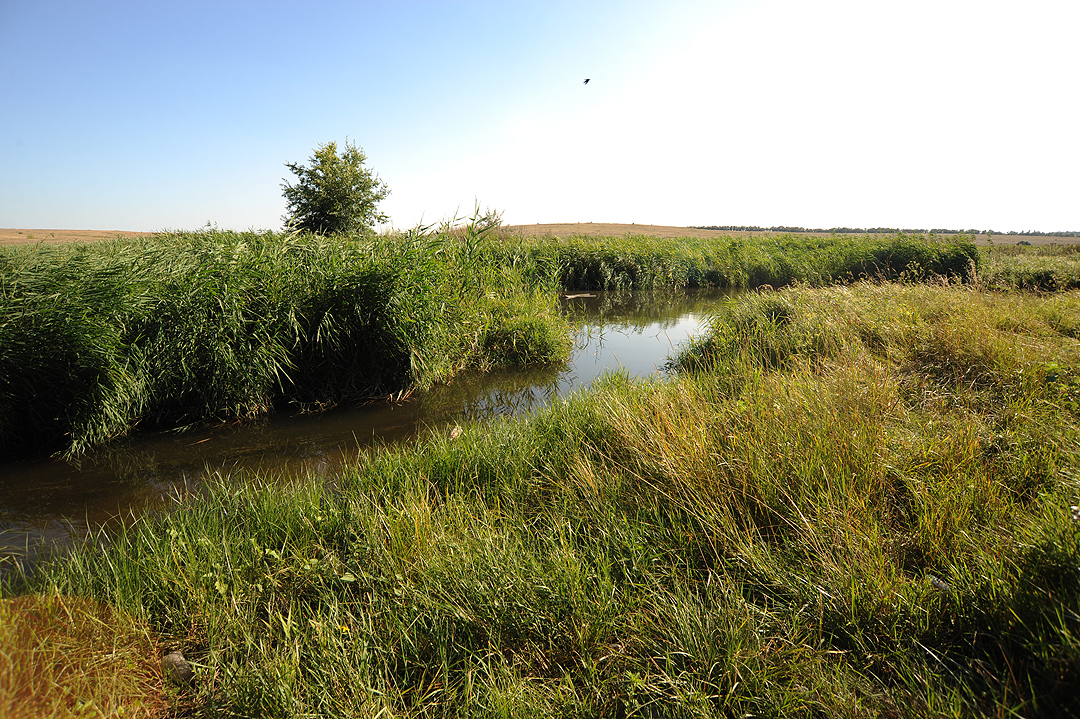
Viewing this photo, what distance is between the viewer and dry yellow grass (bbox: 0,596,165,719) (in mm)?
1971

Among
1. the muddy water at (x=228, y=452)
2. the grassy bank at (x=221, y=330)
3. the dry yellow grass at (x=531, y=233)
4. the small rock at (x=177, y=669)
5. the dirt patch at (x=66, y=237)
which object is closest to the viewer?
the small rock at (x=177, y=669)

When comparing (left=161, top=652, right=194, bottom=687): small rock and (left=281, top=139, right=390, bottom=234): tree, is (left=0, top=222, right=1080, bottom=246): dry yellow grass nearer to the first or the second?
(left=281, top=139, right=390, bottom=234): tree

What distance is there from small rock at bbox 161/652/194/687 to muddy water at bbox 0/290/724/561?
2235 mm

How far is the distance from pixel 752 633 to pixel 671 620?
350 millimetres

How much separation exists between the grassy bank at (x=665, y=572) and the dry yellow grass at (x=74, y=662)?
0.14 metres

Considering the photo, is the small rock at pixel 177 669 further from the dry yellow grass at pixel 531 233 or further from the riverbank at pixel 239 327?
the dry yellow grass at pixel 531 233

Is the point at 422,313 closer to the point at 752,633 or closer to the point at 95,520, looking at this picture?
the point at 95,520

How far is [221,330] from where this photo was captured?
597cm

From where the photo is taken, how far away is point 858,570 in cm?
239

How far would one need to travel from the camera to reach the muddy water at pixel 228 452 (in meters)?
4.32

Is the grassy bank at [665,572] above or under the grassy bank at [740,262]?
under

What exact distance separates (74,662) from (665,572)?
9.16ft

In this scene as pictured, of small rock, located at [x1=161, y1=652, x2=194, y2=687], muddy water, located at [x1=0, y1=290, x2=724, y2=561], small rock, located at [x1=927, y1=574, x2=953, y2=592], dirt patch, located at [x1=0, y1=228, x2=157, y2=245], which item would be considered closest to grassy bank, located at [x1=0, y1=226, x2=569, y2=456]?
muddy water, located at [x1=0, y1=290, x2=724, y2=561]

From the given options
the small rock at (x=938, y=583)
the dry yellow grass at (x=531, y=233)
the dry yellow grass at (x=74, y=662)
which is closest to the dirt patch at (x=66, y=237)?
the dry yellow grass at (x=531, y=233)
